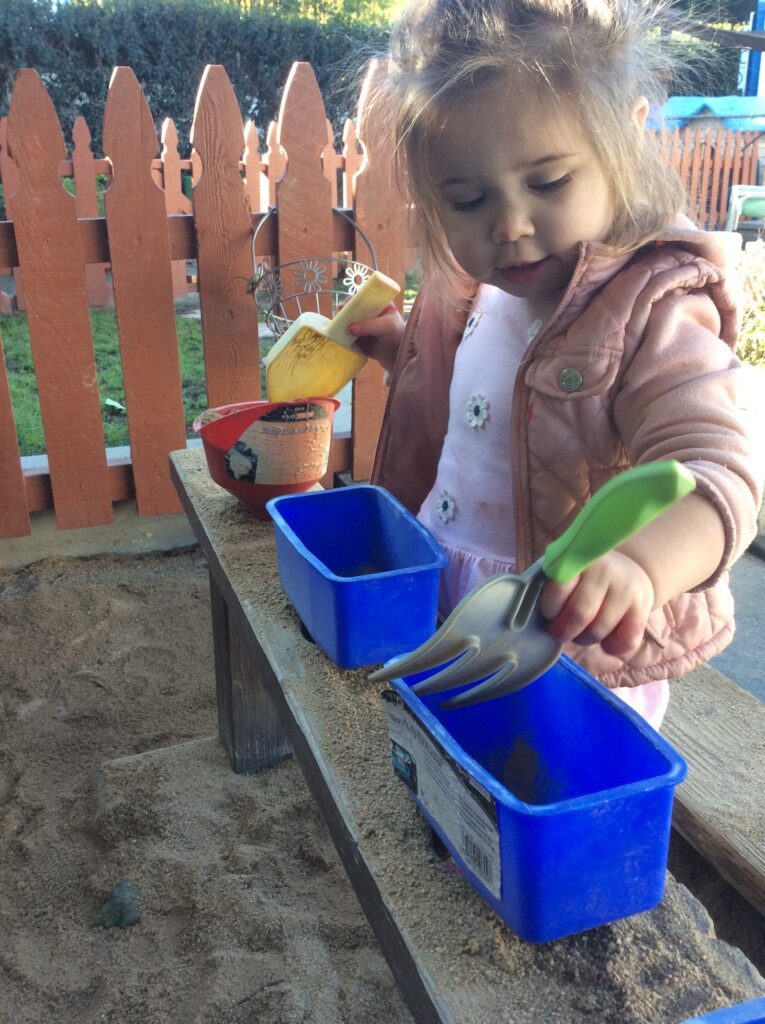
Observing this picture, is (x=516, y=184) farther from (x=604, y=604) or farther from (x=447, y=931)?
(x=447, y=931)

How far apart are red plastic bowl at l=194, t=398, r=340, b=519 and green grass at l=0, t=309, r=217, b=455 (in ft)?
6.24

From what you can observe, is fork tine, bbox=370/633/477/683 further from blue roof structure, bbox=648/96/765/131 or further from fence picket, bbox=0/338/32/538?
blue roof structure, bbox=648/96/765/131

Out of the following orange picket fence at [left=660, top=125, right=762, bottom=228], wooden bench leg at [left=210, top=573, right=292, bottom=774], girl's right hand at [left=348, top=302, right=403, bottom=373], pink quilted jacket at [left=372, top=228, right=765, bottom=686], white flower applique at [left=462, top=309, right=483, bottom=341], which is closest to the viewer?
pink quilted jacket at [left=372, top=228, right=765, bottom=686]

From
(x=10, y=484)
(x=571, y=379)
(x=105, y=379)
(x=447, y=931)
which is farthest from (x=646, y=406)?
(x=105, y=379)

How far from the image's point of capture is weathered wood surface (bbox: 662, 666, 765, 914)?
4.33 ft

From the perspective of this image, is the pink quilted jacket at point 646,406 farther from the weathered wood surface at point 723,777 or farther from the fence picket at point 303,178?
the fence picket at point 303,178

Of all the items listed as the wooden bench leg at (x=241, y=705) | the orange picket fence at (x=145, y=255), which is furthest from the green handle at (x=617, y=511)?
the orange picket fence at (x=145, y=255)

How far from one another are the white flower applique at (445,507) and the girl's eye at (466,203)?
1.55 ft

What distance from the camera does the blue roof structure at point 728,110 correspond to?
11.1 meters

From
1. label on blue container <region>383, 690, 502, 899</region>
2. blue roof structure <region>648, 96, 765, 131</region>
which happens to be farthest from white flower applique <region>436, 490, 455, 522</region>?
blue roof structure <region>648, 96, 765, 131</region>

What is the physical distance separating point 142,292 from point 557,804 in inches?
99.8

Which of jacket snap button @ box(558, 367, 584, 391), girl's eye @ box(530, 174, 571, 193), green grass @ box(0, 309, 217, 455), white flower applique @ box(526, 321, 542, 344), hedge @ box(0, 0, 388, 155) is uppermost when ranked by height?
hedge @ box(0, 0, 388, 155)

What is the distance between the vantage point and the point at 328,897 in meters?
1.67

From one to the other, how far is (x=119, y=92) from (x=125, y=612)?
1.56 metres
